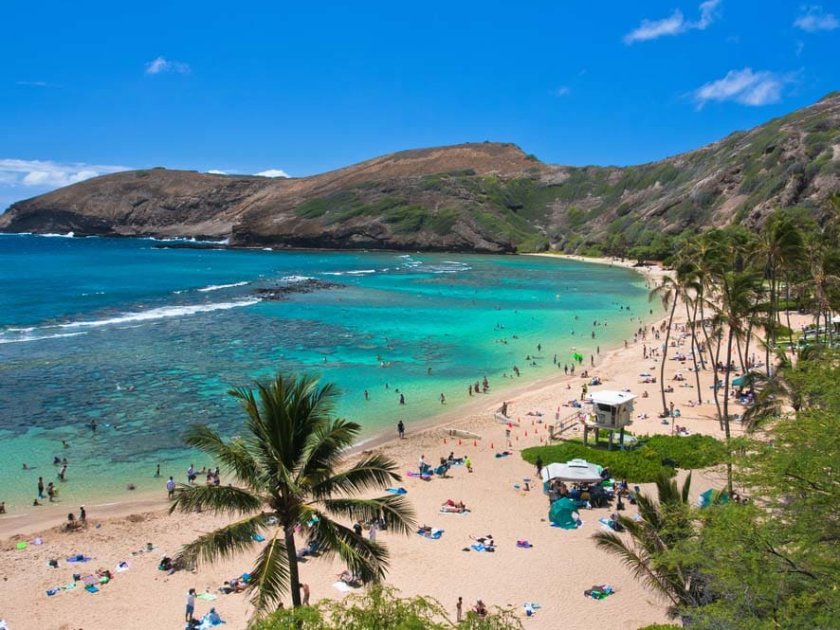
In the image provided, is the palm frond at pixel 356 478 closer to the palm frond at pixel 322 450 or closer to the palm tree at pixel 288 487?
the palm tree at pixel 288 487

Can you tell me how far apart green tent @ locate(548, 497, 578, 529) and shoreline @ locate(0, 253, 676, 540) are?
396 inches

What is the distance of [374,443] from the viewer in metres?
30.8

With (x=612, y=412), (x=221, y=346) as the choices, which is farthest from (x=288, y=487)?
(x=221, y=346)

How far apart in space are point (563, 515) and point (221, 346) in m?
37.3

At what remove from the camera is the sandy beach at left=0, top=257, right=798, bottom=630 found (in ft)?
54.1

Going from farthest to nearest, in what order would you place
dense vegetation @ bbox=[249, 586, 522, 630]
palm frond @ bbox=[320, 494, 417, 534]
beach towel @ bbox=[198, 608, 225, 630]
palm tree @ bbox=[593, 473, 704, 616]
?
beach towel @ bbox=[198, 608, 225, 630], palm tree @ bbox=[593, 473, 704, 616], palm frond @ bbox=[320, 494, 417, 534], dense vegetation @ bbox=[249, 586, 522, 630]

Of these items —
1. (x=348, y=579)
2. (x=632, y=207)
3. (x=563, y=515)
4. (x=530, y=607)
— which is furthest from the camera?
(x=632, y=207)

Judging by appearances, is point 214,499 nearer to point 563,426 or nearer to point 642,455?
point 642,455

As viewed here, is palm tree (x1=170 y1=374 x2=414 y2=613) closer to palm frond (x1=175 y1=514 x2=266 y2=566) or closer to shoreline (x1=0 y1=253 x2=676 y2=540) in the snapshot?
palm frond (x1=175 y1=514 x2=266 y2=566)

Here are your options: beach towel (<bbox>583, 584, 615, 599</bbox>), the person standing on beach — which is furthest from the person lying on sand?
beach towel (<bbox>583, 584, 615, 599</bbox>)

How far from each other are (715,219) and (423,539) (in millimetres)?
126278

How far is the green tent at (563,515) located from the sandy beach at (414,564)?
0.37 meters

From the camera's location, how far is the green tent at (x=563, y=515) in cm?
2125

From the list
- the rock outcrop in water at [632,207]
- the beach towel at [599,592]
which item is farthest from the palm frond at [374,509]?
the rock outcrop in water at [632,207]
